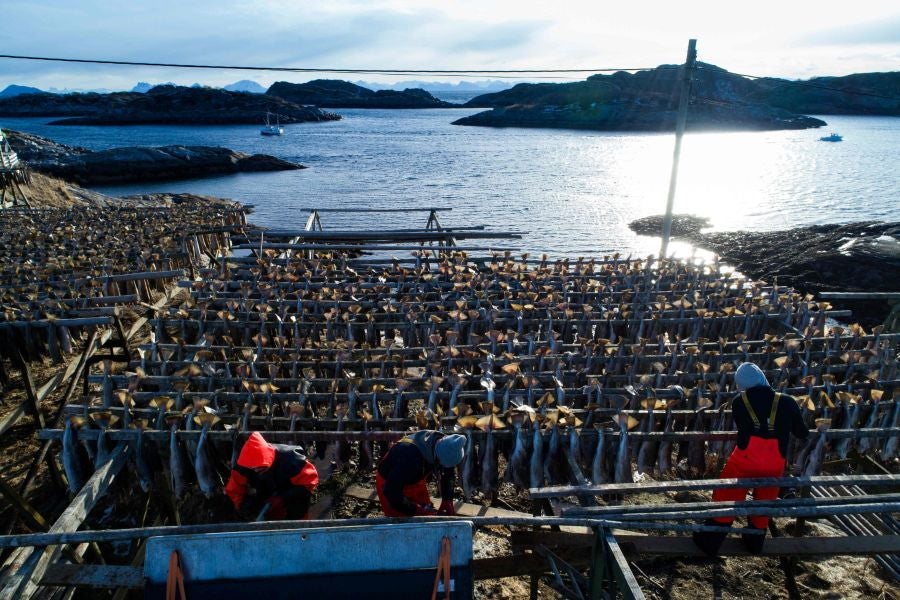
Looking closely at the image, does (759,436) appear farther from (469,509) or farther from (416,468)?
(416,468)

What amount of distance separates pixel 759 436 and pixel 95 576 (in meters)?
6.05

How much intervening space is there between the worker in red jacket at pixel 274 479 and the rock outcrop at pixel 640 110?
13648cm

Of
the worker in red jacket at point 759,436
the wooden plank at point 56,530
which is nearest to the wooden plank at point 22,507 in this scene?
the wooden plank at point 56,530

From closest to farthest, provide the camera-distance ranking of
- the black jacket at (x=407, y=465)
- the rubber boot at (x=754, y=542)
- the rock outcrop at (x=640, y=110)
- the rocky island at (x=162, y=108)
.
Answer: the black jacket at (x=407, y=465) → the rubber boot at (x=754, y=542) → the rock outcrop at (x=640, y=110) → the rocky island at (x=162, y=108)

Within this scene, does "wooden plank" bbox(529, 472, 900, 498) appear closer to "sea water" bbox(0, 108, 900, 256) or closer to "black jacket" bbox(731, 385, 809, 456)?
"black jacket" bbox(731, 385, 809, 456)

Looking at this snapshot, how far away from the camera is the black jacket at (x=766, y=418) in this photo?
5.53 m

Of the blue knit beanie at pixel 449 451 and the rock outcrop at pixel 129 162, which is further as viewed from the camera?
the rock outcrop at pixel 129 162

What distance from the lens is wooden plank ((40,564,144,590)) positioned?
450 cm

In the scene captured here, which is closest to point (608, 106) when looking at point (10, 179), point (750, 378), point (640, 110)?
point (640, 110)

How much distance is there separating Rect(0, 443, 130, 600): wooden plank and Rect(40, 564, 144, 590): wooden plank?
0.36ft

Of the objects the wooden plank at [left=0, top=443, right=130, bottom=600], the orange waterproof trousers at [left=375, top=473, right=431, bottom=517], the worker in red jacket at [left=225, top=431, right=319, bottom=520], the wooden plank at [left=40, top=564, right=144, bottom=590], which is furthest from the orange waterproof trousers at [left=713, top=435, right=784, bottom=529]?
the wooden plank at [left=0, top=443, right=130, bottom=600]

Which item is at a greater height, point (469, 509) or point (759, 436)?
point (759, 436)

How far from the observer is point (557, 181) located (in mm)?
65688

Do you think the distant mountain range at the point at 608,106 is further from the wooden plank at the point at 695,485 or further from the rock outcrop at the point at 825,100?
the wooden plank at the point at 695,485
